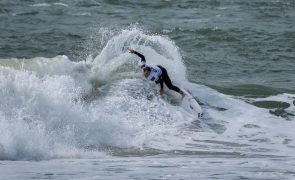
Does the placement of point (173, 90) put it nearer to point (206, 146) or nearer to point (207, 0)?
point (206, 146)

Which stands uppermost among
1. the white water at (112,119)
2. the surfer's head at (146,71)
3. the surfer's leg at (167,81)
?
the surfer's head at (146,71)

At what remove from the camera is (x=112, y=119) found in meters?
13.4

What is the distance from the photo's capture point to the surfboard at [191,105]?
15394 mm

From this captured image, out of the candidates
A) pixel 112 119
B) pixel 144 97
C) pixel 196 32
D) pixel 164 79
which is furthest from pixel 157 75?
pixel 196 32

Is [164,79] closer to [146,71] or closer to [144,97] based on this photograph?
[146,71]

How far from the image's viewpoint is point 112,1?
32.7 metres

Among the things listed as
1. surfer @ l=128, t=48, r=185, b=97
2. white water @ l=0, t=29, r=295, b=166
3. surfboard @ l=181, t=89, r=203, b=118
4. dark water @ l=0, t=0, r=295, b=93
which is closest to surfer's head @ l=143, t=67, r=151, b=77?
surfer @ l=128, t=48, r=185, b=97

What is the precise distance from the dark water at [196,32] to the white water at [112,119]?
8.05 ft

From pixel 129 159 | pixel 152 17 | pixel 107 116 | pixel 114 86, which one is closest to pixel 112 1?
pixel 152 17

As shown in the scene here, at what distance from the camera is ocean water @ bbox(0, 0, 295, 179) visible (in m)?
10.8

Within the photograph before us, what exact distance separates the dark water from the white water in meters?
2.45

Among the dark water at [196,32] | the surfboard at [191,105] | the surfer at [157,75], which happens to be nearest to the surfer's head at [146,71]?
the surfer at [157,75]

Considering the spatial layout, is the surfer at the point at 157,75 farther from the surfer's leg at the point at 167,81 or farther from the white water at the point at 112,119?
the white water at the point at 112,119

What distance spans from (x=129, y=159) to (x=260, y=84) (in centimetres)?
857
